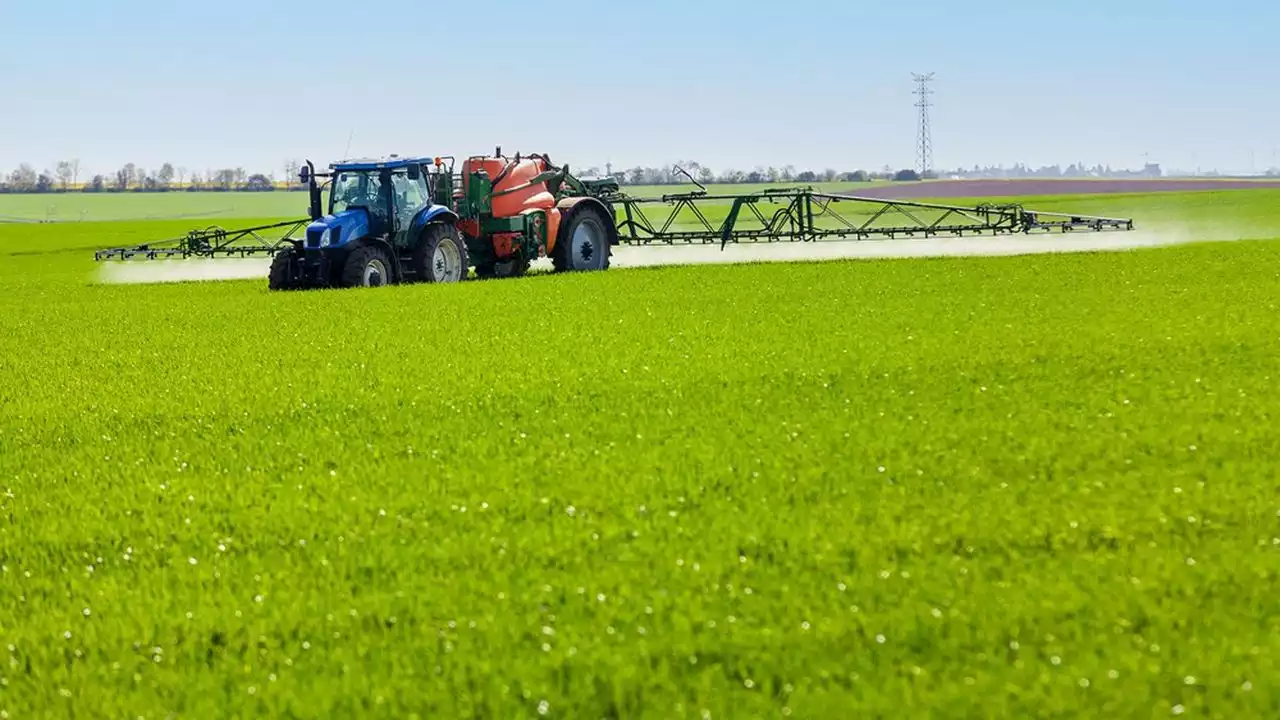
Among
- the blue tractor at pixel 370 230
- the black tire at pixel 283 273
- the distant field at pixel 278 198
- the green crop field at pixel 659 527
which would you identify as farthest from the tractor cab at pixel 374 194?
the distant field at pixel 278 198

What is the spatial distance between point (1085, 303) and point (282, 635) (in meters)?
18.0

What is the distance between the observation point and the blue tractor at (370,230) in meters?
30.7

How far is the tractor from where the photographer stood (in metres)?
30.9

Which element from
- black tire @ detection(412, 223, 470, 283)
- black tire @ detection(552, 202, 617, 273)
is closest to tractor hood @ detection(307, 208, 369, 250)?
black tire @ detection(412, 223, 470, 283)

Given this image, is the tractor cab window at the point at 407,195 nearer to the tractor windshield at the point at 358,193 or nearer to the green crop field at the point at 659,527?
the tractor windshield at the point at 358,193

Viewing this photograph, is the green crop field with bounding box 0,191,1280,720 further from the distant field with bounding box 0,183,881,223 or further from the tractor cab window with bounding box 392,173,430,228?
the distant field with bounding box 0,183,881,223

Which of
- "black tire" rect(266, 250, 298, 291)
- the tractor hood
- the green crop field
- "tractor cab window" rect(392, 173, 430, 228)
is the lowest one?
the green crop field

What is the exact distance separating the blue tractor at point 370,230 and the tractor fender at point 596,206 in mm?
4157

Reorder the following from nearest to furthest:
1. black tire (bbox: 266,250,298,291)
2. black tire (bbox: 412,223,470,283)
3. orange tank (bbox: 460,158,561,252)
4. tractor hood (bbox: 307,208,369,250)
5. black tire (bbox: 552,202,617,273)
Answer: tractor hood (bbox: 307,208,369,250) → black tire (bbox: 412,223,470,283) → black tire (bbox: 266,250,298,291) → orange tank (bbox: 460,158,561,252) → black tire (bbox: 552,202,617,273)

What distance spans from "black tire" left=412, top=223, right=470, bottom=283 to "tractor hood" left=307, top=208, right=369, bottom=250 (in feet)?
4.56

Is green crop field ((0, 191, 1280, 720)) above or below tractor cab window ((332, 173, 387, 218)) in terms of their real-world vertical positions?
below

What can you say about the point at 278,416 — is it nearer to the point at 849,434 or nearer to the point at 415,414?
the point at 415,414

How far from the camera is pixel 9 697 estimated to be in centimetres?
674

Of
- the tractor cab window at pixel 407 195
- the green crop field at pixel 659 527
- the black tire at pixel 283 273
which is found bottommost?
the green crop field at pixel 659 527
